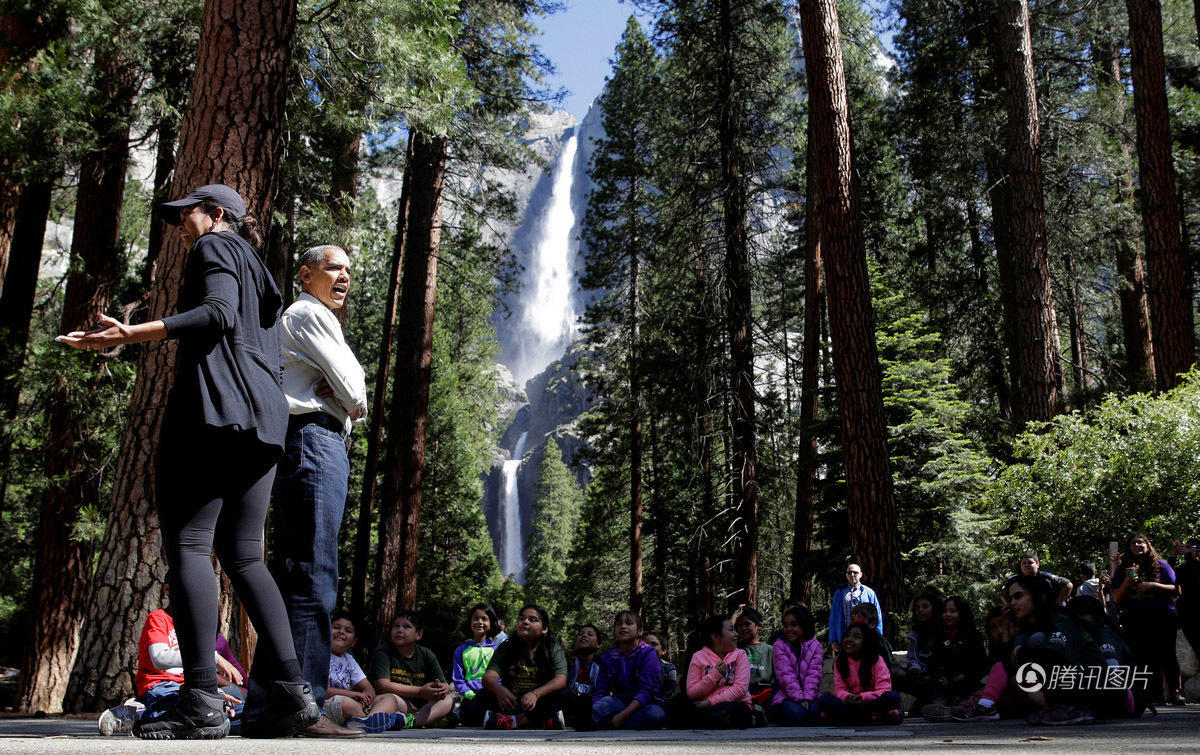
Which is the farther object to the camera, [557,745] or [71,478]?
[71,478]

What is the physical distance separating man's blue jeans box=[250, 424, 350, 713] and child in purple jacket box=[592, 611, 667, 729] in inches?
145

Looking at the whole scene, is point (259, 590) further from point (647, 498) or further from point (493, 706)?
point (647, 498)

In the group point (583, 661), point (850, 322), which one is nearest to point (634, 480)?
point (583, 661)

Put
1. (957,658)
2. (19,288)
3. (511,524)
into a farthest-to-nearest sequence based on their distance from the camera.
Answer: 1. (511,524)
2. (19,288)
3. (957,658)

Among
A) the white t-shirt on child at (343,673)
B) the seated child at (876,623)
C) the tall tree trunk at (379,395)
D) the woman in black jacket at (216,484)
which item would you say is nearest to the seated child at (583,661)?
the white t-shirt on child at (343,673)

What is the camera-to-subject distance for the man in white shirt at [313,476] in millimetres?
2852

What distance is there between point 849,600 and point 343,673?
4.61 metres

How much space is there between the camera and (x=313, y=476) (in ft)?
9.39

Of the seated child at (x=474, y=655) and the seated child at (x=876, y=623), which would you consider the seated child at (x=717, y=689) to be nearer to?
A: the seated child at (x=876, y=623)

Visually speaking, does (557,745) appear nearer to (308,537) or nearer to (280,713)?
(280,713)

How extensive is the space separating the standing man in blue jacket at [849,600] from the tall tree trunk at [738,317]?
4.81m

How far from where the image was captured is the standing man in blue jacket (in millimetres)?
7621

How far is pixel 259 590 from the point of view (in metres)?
2.60

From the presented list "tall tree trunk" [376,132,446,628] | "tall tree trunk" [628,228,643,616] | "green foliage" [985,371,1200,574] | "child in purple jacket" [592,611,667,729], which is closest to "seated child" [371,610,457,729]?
"child in purple jacket" [592,611,667,729]
